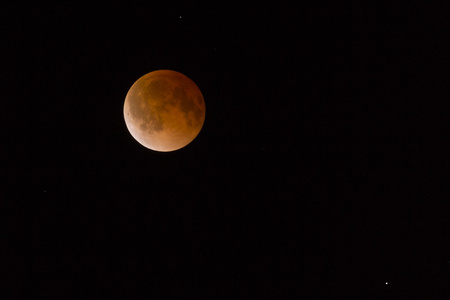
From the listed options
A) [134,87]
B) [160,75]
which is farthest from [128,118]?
[160,75]

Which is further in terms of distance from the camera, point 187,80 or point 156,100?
point 187,80

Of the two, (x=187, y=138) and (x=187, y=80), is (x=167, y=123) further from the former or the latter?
(x=187, y=80)

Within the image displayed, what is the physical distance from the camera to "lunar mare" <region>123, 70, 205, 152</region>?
15.1ft

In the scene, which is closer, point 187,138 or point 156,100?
point 156,100

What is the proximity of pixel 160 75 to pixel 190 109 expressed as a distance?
69cm

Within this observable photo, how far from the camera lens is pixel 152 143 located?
4.92 metres

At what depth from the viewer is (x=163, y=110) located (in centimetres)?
459

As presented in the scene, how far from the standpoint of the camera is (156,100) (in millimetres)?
4594

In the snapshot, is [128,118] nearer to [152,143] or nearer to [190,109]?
[152,143]

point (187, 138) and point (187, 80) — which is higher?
point (187, 80)

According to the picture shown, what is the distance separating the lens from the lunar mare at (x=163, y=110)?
4.61 metres

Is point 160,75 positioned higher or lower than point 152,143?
higher

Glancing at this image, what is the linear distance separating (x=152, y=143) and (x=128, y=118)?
0.51 meters

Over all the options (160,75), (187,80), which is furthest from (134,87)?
(187,80)
